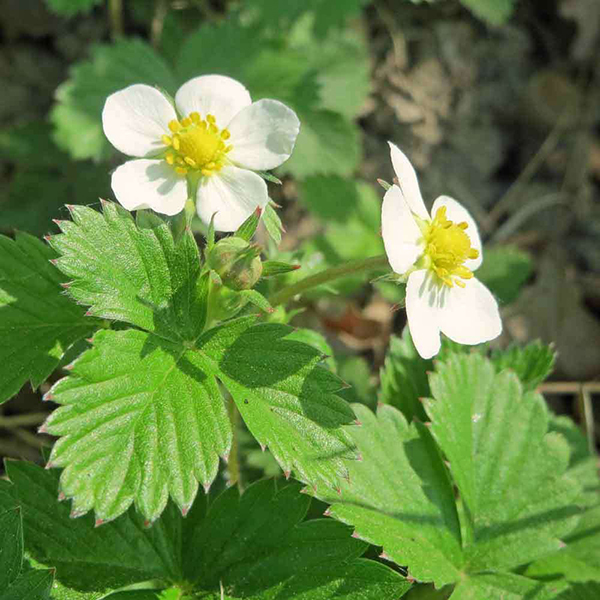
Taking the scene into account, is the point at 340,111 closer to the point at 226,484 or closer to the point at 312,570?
the point at 226,484

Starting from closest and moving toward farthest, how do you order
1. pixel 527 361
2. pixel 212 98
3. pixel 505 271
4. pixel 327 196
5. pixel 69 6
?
1. pixel 212 98
2. pixel 527 361
3. pixel 69 6
4. pixel 505 271
5. pixel 327 196

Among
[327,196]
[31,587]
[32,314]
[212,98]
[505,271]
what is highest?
[212,98]

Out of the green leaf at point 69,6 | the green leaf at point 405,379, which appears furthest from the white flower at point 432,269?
the green leaf at point 69,6

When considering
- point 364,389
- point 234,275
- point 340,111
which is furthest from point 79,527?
point 340,111

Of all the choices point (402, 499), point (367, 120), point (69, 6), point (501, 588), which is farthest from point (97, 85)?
point (501, 588)

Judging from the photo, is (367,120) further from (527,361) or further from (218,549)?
(218,549)

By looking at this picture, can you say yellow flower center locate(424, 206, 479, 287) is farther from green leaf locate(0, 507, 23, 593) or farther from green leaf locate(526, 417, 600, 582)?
green leaf locate(0, 507, 23, 593)

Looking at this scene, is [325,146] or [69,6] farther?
[325,146]
